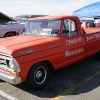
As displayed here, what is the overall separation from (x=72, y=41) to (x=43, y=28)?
923 millimetres

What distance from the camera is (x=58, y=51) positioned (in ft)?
14.9

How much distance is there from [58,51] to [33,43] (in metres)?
0.72

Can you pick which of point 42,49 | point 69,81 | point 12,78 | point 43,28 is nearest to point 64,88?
point 69,81

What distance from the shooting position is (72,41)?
5.00 meters

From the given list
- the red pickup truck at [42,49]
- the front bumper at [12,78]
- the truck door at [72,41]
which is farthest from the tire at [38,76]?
the truck door at [72,41]

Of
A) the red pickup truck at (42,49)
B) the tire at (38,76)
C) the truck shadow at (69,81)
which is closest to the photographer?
the red pickup truck at (42,49)

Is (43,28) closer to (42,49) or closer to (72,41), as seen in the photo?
(72,41)

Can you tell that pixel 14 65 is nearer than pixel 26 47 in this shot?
Yes

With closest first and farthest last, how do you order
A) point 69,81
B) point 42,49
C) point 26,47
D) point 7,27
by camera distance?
1. point 26,47
2. point 42,49
3. point 69,81
4. point 7,27

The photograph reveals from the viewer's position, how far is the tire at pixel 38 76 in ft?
13.3

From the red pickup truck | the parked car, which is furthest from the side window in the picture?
the parked car

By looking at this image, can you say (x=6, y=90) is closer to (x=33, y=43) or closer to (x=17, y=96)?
(x=17, y=96)

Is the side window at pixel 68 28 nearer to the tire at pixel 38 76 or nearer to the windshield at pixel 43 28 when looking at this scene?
the windshield at pixel 43 28

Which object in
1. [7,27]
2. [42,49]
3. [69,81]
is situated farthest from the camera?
[7,27]
